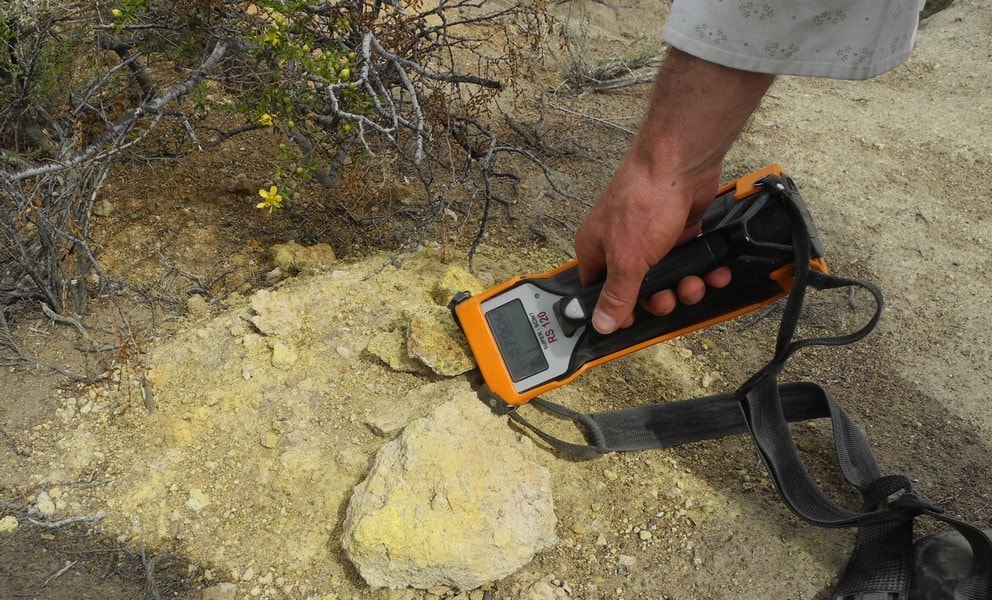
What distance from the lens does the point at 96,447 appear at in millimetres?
1734

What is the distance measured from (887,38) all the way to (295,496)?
154 cm

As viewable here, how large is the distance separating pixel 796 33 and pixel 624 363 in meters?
1.04

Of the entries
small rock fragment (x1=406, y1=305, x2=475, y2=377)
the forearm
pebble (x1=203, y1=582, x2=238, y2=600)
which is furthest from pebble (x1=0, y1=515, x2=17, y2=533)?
the forearm

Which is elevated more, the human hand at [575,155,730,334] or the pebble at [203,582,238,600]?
the human hand at [575,155,730,334]

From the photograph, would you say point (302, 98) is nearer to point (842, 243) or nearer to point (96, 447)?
point (96, 447)

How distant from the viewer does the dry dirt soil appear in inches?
61.7

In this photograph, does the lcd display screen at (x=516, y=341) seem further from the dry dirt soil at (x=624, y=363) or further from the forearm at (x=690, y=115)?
the forearm at (x=690, y=115)

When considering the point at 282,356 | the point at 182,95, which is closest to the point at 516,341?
the point at 282,356

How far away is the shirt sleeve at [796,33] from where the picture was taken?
1.24m

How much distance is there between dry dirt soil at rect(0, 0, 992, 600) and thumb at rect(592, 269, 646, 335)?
36 cm

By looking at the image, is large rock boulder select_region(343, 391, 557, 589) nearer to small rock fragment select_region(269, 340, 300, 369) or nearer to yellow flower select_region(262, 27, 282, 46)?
small rock fragment select_region(269, 340, 300, 369)

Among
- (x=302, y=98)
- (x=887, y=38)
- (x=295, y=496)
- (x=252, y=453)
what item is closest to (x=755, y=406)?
(x=887, y=38)

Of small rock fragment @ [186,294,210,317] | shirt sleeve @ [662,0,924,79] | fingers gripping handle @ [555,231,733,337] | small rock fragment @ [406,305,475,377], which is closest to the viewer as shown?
shirt sleeve @ [662,0,924,79]

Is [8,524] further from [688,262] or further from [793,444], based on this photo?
[793,444]
